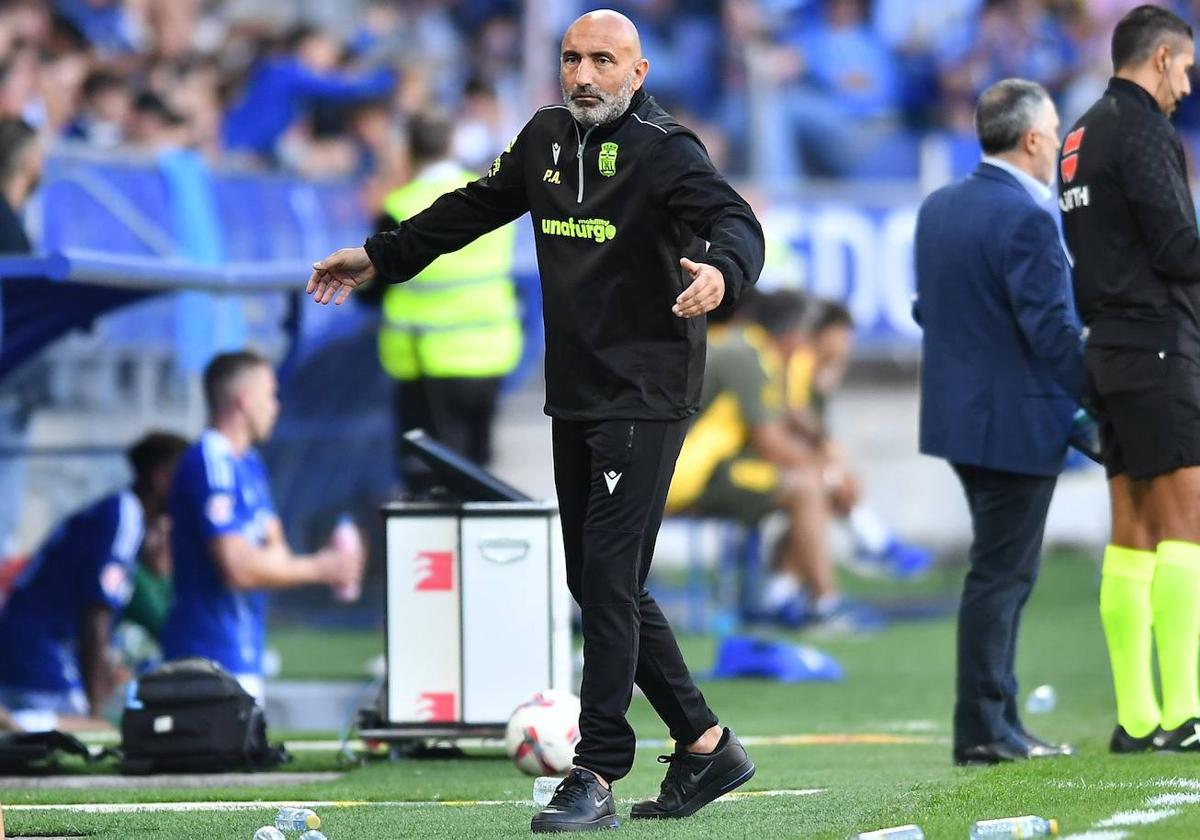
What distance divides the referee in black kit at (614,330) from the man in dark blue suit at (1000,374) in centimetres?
163

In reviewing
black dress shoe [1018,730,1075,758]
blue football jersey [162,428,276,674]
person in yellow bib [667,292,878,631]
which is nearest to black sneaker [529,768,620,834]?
black dress shoe [1018,730,1075,758]

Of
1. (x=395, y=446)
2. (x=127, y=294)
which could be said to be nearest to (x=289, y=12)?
(x=395, y=446)

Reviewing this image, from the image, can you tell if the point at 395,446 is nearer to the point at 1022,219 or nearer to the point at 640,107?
the point at 1022,219

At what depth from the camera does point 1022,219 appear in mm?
7305

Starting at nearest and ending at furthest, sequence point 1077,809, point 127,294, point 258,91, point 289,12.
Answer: point 1077,809 < point 127,294 < point 258,91 < point 289,12

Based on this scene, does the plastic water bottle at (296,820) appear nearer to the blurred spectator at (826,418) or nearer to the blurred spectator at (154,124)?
the blurred spectator at (154,124)

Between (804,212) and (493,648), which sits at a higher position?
(804,212)

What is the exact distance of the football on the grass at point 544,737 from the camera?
743 cm

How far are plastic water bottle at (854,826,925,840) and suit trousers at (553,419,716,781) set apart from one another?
783mm

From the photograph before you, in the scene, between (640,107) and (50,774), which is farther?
(50,774)

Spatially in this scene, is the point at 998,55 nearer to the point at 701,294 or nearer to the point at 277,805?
the point at 277,805

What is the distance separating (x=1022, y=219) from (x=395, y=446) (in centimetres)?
648

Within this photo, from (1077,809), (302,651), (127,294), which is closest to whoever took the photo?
(1077,809)

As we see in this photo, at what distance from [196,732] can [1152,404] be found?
3.24 m
